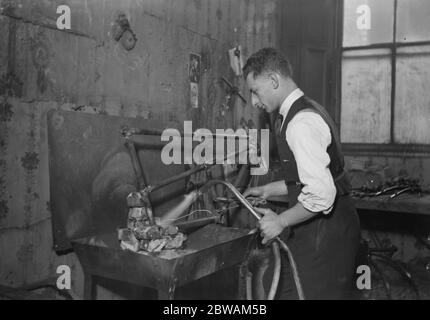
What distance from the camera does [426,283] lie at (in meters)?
4.30

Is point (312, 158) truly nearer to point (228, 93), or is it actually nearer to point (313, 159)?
point (313, 159)

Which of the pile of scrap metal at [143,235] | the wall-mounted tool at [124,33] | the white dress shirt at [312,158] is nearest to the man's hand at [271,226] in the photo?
the white dress shirt at [312,158]

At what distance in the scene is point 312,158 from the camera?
7.03 ft

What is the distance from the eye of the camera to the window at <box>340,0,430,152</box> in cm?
493

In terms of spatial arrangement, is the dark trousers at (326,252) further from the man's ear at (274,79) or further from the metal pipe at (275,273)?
the man's ear at (274,79)

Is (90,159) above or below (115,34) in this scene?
below

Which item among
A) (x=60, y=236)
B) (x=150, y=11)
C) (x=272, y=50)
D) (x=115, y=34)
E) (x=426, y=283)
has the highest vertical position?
(x=150, y=11)

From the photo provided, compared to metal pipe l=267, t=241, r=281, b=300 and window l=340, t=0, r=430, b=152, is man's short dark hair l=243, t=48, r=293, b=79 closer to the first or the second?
metal pipe l=267, t=241, r=281, b=300

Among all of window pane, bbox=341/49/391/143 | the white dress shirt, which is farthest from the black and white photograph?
window pane, bbox=341/49/391/143

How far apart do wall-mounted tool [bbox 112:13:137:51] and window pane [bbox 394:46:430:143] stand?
11.1ft

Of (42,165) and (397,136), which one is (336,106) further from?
(42,165)

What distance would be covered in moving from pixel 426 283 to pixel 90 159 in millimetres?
3554

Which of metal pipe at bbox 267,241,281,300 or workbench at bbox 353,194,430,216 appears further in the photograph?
workbench at bbox 353,194,430,216
